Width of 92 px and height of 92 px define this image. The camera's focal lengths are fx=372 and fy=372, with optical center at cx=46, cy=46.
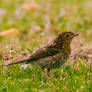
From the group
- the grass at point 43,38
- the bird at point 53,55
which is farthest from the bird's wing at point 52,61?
the grass at point 43,38

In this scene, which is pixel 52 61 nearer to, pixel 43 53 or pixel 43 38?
pixel 43 53

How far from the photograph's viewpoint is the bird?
7.57m

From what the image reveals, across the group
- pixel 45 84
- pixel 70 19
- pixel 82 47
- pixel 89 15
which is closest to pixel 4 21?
pixel 70 19

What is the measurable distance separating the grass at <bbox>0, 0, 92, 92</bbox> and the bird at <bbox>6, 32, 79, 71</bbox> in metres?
0.23

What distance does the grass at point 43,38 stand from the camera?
271 inches

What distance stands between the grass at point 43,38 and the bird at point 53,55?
225 mm

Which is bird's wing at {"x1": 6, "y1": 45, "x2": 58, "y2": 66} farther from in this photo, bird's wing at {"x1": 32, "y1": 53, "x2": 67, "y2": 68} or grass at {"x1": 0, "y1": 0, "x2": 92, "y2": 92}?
grass at {"x1": 0, "y1": 0, "x2": 92, "y2": 92}

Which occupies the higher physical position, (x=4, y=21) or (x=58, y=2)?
(x=58, y=2)

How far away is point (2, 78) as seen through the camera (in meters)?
7.28

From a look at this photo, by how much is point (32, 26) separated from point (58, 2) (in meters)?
4.51

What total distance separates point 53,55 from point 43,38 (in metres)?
3.41

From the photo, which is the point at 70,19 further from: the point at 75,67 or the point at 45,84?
the point at 45,84

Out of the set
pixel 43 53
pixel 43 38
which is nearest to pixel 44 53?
pixel 43 53

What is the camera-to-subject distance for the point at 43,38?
11055 millimetres
